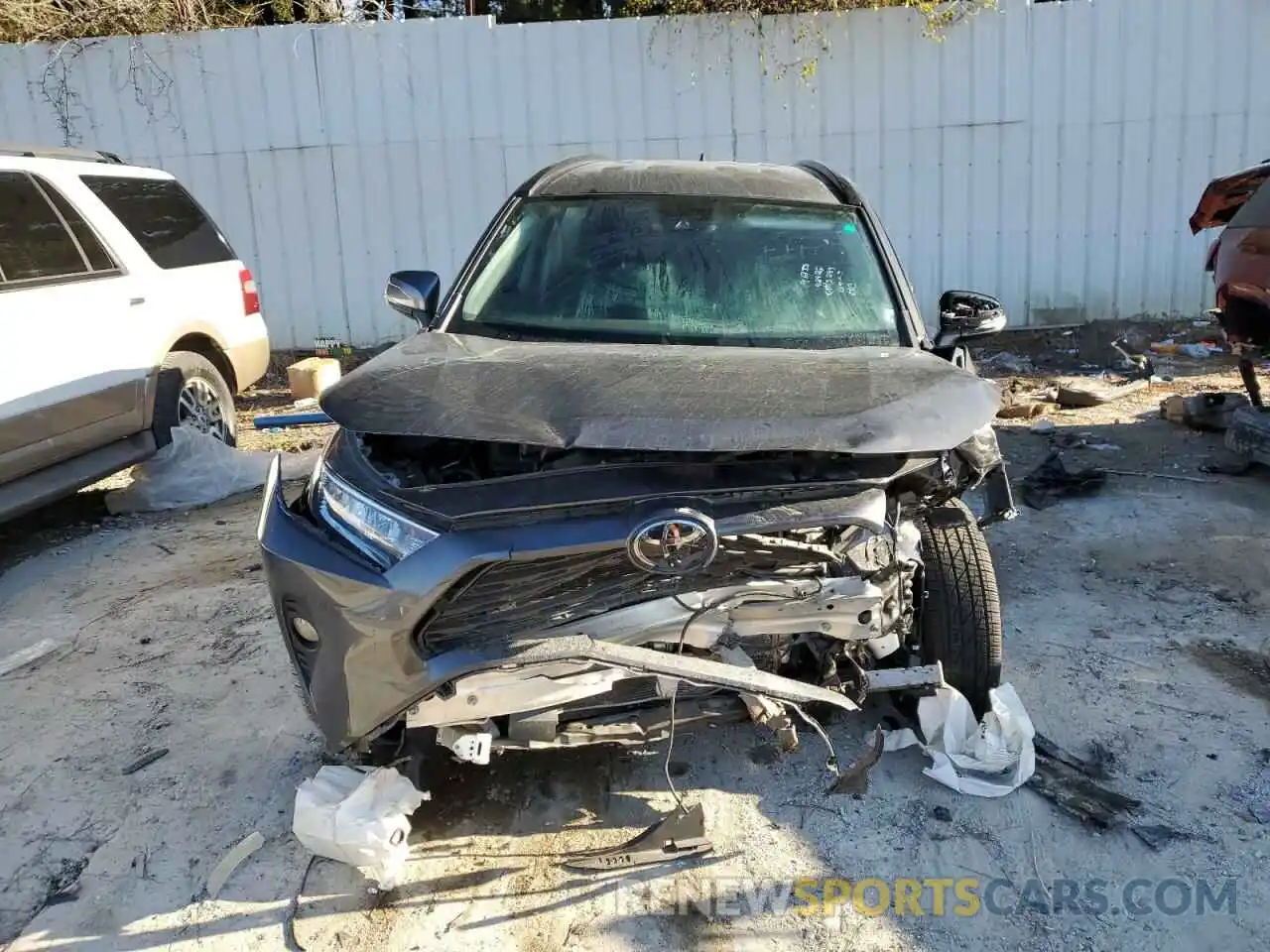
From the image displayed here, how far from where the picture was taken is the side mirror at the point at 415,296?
395cm

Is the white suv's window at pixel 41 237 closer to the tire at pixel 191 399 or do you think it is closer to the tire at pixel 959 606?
the tire at pixel 191 399

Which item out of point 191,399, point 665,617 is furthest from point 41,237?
point 665,617

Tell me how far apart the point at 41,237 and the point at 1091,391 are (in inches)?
272

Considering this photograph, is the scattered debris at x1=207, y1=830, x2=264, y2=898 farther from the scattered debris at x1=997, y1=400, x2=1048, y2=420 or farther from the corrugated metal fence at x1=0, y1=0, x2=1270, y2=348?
the corrugated metal fence at x1=0, y1=0, x2=1270, y2=348

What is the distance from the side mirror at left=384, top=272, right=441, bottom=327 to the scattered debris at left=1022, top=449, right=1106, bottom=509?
3423 mm

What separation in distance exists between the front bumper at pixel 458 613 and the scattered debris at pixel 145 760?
3.81 ft

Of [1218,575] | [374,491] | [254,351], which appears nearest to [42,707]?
[374,491]

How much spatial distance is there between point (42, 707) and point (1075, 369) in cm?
780

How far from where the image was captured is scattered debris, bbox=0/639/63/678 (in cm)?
412

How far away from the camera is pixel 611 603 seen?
8.07 ft

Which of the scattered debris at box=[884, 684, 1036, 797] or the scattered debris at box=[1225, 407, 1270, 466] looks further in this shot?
the scattered debris at box=[1225, 407, 1270, 466]

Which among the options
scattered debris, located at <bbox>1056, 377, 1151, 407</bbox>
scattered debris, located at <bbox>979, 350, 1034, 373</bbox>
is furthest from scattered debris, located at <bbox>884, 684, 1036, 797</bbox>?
scattered debris, located at <bbox>979, 350, 1034, 373</bbox>

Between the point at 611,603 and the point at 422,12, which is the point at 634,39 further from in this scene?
the point at 611,603

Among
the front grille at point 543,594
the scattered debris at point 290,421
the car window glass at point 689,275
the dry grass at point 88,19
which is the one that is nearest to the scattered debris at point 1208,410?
the car window glass at point 689,275
